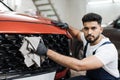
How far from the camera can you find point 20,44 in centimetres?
238

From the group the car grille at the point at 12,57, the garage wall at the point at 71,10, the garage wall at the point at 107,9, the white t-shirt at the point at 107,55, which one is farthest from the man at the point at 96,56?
the garage wall at the point at 107,9

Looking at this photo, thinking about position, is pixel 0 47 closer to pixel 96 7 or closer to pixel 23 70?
pixel 23 70

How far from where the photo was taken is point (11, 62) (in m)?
2.36

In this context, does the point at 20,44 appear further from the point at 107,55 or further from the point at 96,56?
the point at 107,55

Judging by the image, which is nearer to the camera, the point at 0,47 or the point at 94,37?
the point at 0,47

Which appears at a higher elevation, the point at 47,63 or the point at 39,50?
the point at 39,50

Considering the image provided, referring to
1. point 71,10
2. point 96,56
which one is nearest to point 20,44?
point 96,56

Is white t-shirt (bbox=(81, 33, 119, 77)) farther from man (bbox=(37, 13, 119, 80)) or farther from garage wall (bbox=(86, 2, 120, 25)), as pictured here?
garage wall (bbox=(86, 2, 120, 25))

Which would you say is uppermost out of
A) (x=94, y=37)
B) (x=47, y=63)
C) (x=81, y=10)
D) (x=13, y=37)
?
(x=13, y=37)

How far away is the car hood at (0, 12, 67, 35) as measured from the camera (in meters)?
2.29

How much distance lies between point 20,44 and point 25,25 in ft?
0.60

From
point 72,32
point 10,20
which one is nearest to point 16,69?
point 10,20

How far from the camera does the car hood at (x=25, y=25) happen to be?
2.29 m

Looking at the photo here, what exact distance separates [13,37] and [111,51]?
983 millimetres
